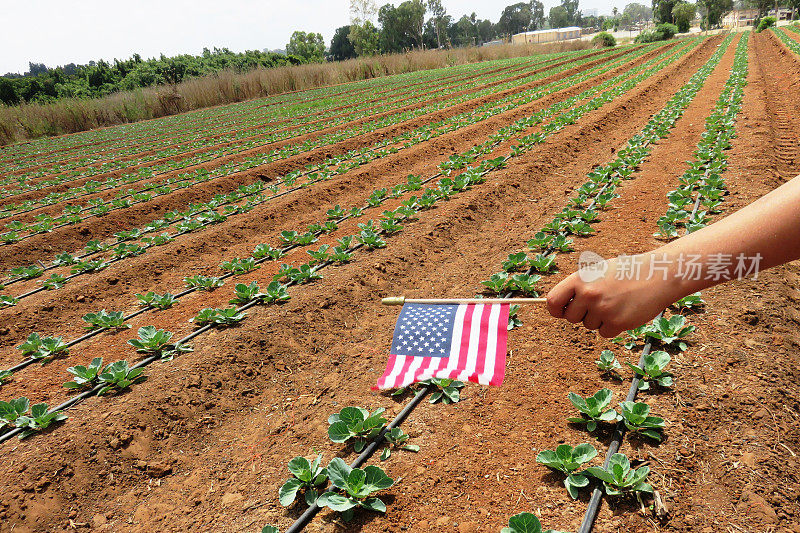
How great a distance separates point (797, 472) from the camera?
2.72 meters

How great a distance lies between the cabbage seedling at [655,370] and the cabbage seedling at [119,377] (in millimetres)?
4727

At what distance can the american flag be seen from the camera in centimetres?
265

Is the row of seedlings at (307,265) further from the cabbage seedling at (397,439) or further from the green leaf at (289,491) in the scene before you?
the cabbage seedling at (397,439)

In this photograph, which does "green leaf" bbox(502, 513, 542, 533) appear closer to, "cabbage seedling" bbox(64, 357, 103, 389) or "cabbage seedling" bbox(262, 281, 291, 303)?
"cabbage seedling" bbox(262, 281, 291, 303)

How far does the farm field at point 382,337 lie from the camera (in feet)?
9.70

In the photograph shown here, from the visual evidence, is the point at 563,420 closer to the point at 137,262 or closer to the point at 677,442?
the point at 677,442

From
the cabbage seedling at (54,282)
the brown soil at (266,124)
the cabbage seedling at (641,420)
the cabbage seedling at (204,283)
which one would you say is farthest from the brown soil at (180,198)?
the cabbage seedling at (641,420)

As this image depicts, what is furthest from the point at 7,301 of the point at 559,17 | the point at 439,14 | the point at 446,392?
the point at 559,17

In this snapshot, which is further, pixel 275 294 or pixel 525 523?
pixel 275 294

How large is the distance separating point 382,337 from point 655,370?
2.67 m

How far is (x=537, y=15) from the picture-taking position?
17050cm

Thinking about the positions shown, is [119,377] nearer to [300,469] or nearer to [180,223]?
[300,469]

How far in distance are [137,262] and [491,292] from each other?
20.2 feet

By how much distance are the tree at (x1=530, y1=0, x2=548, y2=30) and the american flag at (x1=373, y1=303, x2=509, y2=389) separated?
196m
